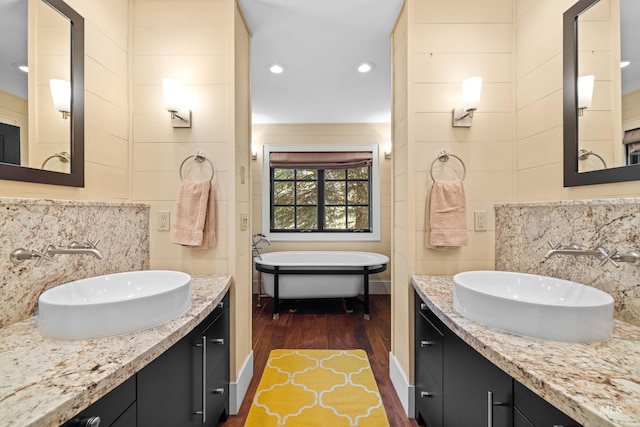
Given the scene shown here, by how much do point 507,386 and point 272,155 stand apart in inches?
143

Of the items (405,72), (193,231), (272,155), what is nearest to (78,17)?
(193,231)

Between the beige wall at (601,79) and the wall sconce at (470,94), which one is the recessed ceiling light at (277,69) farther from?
the beige wall at (601,79)

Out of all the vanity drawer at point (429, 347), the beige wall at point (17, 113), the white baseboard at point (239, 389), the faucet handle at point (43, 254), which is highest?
the beige wall at point (17, 113)

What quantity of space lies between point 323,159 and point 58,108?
2.99 meters

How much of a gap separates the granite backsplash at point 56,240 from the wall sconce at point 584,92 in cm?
230

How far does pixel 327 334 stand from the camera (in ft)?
8.61

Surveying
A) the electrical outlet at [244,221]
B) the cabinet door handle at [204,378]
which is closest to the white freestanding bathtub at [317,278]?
the electrical outlet at [244,221]

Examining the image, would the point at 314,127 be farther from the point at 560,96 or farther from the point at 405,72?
the point at 560,96

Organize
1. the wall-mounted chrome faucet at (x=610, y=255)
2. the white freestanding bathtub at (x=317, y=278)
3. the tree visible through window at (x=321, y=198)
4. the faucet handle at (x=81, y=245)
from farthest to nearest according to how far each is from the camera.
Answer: the tree visible through window at (x=321, y=198) < the white freestanding bathtub at (x=317, y=278) < the faucet handle at (x=81, y=245) < the wall-mounted chrome faucet at (x=610, y=255)

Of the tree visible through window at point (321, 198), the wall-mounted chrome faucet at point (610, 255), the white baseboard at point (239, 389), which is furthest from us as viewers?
the tree visible through window at point (321, 198)

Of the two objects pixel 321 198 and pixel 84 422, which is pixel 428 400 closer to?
pixel 84 422

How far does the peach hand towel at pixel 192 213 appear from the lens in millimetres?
1533

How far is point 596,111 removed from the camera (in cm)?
112

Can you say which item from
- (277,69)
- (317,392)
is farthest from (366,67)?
(317,392)
